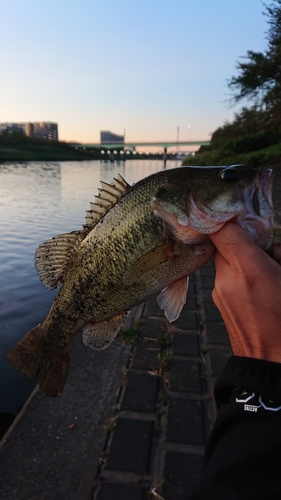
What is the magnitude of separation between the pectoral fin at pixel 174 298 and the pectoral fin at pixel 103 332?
31 cm

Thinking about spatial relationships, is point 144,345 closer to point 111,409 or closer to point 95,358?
point 95,358

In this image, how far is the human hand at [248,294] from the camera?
4.93ft

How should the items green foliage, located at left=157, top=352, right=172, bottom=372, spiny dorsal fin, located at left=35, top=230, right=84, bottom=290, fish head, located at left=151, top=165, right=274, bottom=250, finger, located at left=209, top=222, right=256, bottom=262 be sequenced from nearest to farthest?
finger, located at left=209, top=222, right=256, bottom=262 < fish head, located at left=151, top=165, right=274, bottom=250 < spiny dorsal fin, located at left=35, top=230, right=84, bottom=290 < green foliage, located at left=157, top=352, right=172, bottom=372

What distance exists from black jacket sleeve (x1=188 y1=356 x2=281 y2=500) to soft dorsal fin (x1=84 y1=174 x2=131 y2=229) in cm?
134

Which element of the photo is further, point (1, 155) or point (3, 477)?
point (1, 155)

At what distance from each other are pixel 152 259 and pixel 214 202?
A: 0.48 m

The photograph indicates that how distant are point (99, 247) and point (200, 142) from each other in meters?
77.2

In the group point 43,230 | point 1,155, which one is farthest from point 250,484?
point 1,155

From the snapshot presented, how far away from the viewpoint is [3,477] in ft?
8.93

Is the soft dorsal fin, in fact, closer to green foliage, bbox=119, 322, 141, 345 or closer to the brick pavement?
the brick pavement

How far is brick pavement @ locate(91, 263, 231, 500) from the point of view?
8.53ft

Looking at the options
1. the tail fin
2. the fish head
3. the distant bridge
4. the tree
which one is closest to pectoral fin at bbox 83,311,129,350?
the tail fin

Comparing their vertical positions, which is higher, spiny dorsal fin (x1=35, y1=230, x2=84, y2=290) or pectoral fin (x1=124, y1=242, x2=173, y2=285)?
pectoral fin (x1=124, y1=242, x2=173, y2=285)

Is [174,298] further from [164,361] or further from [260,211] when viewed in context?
[164,361]
